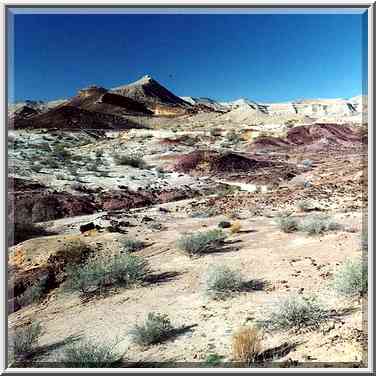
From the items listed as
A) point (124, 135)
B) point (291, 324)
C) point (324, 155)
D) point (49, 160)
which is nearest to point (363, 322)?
point (291, 324)

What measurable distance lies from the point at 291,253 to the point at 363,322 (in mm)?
1259

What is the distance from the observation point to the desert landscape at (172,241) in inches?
131

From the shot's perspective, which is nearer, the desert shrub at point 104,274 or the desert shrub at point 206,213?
the desert shrub at point 104,274

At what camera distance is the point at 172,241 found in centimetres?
494

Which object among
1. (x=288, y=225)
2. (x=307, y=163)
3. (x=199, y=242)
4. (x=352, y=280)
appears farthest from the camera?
(x=307, y=163)

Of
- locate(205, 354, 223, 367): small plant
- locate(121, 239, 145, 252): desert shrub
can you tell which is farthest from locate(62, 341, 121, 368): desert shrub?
locate(121, 239, 145, 252): desert shrub

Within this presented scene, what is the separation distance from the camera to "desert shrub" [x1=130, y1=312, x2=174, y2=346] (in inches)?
132

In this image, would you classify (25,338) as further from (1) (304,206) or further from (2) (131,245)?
(1) (304,206)

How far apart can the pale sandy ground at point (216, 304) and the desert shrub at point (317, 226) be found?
110mm

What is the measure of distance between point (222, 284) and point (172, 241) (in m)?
1.22

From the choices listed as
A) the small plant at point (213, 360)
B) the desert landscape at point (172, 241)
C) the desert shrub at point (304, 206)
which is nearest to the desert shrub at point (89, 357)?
the desert landscape at point (172, 241)

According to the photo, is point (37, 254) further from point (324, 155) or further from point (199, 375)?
point (324, 155)

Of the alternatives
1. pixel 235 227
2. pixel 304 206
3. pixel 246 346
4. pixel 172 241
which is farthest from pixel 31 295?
pixel 304 206

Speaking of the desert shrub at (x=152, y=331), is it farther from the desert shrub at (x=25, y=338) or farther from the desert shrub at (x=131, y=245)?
the desert shrub at (x=131, y=245)
